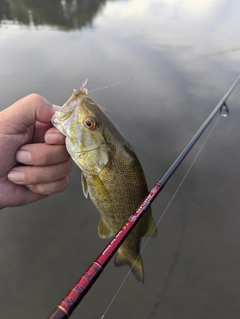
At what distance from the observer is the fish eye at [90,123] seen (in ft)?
5.79

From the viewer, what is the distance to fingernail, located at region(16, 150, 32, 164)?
1.77m

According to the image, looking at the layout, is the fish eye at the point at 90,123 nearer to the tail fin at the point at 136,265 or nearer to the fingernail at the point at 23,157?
the fingernail at the point at 23,157

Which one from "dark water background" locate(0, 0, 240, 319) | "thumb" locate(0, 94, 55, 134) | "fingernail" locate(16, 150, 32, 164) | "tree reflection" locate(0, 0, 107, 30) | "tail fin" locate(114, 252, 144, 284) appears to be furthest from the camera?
"tree reflection" locate(0, 0, 107, 30)

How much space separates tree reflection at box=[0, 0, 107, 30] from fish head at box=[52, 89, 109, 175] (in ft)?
41.1

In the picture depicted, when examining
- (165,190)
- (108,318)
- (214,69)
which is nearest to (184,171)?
(165,190)

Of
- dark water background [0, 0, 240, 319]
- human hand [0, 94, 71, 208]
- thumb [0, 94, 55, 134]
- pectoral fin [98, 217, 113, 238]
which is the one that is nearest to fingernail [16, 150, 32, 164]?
human hand [0, 94, 71, 208]

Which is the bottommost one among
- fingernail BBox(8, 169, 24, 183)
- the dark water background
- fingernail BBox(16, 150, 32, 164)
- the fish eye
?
the dark water background

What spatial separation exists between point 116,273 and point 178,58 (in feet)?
27.3

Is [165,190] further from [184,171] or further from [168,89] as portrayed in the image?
[168,89]

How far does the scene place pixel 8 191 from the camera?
1989mm

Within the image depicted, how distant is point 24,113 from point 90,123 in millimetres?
453

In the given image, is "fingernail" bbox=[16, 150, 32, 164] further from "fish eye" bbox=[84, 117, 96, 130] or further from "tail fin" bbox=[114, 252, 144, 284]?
"tail fin" bbox=[114, 252, 144, 284]

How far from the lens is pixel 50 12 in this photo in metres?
14.8

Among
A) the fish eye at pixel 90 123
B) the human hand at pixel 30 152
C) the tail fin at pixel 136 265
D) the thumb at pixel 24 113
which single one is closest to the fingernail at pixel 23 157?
the human hand at pixel 30 152
